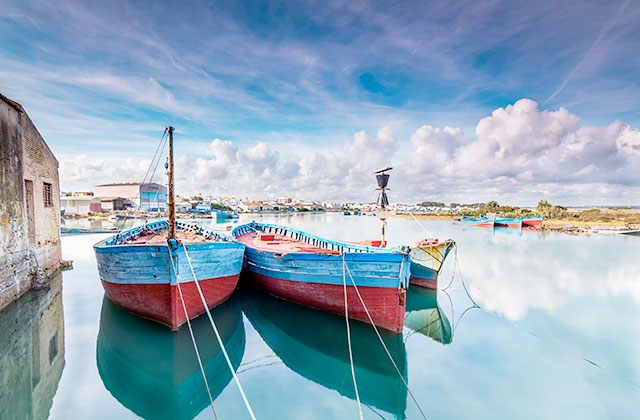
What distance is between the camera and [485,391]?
696 cm

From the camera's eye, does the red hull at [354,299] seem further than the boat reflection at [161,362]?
Yes

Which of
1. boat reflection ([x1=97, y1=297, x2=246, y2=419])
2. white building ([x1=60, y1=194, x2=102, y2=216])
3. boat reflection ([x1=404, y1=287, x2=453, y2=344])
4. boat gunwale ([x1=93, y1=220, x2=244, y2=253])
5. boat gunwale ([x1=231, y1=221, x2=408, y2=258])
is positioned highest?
white building ([x1=60, y1=194, x2=102, y2=216])

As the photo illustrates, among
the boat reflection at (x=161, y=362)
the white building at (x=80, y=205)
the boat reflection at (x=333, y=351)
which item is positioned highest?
the white building at (x=80, y=205)

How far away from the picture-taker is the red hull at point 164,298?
28.8 feet

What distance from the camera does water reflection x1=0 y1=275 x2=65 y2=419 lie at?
6.18 meters

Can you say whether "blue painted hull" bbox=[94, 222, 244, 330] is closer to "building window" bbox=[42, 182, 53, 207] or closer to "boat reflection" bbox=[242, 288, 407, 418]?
"boat reflection" bbox=[242, 288, 407, 418]

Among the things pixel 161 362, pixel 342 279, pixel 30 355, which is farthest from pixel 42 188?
pixel 342 279

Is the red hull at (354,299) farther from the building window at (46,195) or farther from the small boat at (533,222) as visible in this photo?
the small boat at (533,222)

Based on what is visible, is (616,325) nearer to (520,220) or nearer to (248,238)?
(248,238)

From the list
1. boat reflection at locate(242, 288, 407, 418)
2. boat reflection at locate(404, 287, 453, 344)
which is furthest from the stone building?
boat reflection at locate(404, 287, 453, 344)

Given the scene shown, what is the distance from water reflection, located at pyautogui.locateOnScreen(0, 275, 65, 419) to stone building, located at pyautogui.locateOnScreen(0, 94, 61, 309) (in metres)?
0.73

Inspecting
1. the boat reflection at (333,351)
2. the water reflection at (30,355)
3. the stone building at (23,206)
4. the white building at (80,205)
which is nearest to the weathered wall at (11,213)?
the stone building at (23,206)

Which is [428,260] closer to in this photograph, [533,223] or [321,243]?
[321,243]

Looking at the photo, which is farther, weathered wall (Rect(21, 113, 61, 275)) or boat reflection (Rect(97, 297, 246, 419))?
weathered wall (Rect(21, 113, 61, 275))
